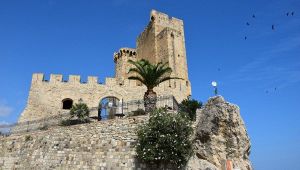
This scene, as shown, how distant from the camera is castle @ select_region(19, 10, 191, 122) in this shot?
26.5m

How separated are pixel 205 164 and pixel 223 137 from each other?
1.51 m

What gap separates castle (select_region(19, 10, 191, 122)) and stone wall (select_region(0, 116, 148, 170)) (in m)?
6.99

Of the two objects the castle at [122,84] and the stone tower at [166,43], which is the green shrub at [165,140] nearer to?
the castle at [122,84]

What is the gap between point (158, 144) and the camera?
1543 cm

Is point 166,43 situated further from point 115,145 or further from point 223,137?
point 223,137

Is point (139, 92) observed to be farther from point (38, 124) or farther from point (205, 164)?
point (205, 164)

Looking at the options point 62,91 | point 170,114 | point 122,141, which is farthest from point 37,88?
point 170,114

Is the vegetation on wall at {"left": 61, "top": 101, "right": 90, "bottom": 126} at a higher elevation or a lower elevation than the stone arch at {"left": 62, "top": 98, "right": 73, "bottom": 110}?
lower

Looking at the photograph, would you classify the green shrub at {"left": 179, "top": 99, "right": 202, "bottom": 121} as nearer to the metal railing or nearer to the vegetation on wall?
the metal railing

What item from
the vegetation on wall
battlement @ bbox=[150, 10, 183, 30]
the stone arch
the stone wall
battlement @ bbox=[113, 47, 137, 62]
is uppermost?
battlement @ bbox=[150, 10, 183, 30]

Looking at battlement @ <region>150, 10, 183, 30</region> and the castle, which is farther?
battlement @ <region>150, 10, 183, 30</region>

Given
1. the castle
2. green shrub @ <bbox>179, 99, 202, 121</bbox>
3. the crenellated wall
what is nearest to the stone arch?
the castle

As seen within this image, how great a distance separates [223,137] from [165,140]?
8.93 feet

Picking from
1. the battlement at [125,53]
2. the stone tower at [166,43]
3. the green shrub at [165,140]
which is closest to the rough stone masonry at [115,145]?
the green shrub at [165,140]
